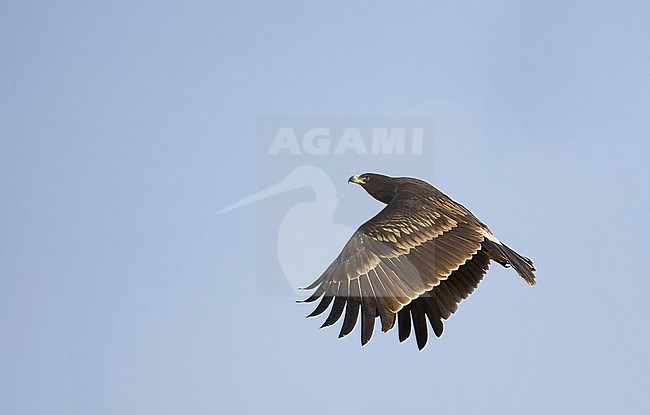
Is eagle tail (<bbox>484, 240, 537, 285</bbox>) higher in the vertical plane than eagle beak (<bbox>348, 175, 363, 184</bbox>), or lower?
lower

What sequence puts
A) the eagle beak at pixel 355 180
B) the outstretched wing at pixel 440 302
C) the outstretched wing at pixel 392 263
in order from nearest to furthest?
the outstretched wing at pixel 392 263 → the outstretched wing at pixel 440 302 → the eagle beak at pixel 355 180

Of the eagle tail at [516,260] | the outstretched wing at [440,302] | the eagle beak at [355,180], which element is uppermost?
the eagle beak at [355,180]

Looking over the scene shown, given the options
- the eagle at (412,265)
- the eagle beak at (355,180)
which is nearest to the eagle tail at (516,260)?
the eagle at (412,265)

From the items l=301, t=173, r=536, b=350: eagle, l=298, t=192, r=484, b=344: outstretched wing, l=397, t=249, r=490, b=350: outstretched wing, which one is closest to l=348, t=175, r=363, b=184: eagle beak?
l=301, t=173, r=536, b=350: eagle

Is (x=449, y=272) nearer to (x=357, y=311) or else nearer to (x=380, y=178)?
(x=357, y=311)

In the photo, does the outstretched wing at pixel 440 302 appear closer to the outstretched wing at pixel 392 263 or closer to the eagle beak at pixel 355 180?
the outstretched wing at pixel 392 263

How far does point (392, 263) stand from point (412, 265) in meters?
0.23

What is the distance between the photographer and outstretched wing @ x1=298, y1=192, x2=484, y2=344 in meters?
10.1

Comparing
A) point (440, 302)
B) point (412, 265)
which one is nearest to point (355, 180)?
point (440, 302)

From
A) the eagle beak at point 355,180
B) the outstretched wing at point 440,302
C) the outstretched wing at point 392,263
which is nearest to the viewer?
the outstretched wing at point 392,263

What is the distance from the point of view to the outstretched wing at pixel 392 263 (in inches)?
396

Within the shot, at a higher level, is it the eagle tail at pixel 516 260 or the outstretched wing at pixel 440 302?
the eagle tail at pixel 516 260

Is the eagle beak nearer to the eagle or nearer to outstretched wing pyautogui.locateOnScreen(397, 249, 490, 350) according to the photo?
the eagle

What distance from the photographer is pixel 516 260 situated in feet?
37.8
